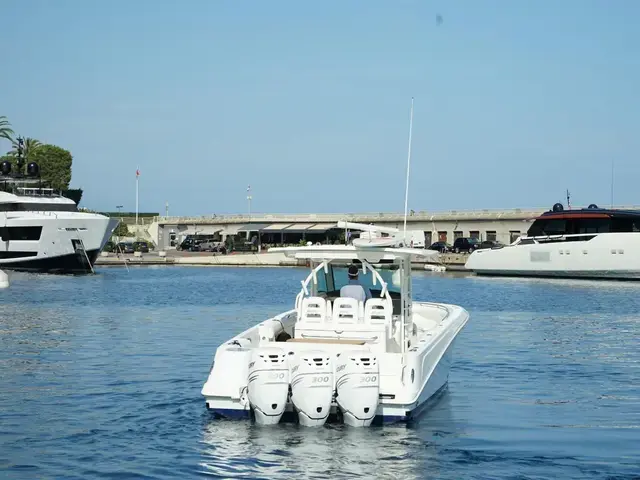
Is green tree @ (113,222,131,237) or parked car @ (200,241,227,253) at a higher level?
green tree @ (113,222,131,237)

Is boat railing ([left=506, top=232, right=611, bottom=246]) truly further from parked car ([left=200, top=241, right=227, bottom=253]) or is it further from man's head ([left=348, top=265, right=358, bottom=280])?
parked car ([left=200, top=241, right=227, bottom=253])

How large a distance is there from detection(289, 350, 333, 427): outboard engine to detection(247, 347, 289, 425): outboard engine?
Result: 0.60 feet

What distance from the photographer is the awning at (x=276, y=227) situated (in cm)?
13312

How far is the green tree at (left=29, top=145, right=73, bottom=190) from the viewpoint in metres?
135

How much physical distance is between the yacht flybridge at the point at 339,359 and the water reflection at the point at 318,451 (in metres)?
0.24

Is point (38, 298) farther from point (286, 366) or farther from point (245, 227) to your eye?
point (245, 227)

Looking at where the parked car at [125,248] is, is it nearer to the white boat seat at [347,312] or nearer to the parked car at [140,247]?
the parked car at [140,247]

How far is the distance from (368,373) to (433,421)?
2997 mm

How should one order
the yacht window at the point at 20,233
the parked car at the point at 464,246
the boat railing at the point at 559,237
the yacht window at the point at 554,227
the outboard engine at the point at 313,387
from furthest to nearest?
the parked car at the point at 464,246 → the yacht window at the point at 20,233 → the yacht window at the point at 554,227 → the boat railing at the point at 559,237 → the outboard engine at the point at 313,387

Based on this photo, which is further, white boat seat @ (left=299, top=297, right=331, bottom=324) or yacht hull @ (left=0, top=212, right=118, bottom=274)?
yacht hull @ (left=0, top=212, right=118, bottom=274)

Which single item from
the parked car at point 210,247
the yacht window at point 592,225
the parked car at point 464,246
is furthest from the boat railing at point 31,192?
the parked car at point 210,247

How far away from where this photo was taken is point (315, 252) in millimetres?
18359

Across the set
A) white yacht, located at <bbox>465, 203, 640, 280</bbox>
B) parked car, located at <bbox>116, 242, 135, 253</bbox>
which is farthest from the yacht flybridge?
parked car, located at <bbox>116, 242, 135, 253</bbox>

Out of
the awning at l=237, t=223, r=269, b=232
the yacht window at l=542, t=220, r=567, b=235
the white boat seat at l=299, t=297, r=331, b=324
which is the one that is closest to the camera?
the white boat seat at l=299, t=297, r=331, b=324
